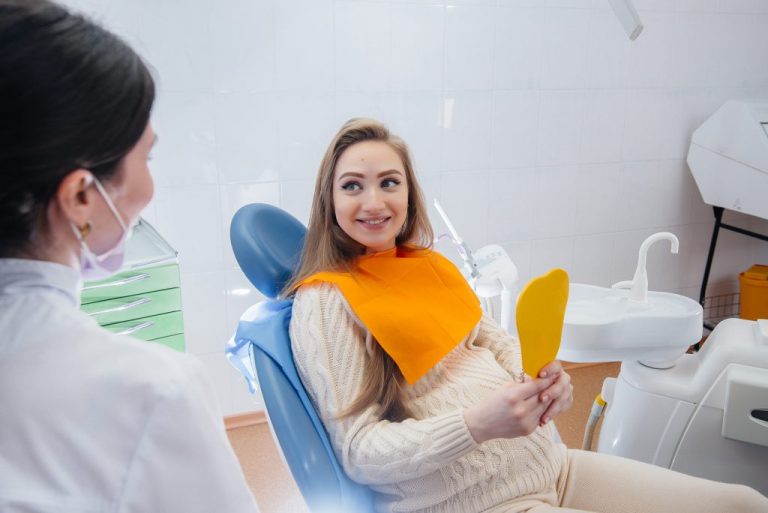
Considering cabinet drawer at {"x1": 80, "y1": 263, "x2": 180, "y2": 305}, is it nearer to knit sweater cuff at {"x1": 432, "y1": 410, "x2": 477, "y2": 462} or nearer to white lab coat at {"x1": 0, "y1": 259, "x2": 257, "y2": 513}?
knit sweater cuff at {"x1": 432, "y1": 410, "x2": 477, "y2": 462}

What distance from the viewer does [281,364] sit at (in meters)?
1.18

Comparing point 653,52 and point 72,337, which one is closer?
point 72,337

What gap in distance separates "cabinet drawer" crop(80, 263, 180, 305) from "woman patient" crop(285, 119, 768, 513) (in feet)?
1.87

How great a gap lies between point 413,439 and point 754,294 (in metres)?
2.43

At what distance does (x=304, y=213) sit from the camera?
2357 millimetres

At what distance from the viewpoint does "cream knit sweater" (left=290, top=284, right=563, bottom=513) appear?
3.60 ft

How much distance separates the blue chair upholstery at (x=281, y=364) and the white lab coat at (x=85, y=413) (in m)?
0.48

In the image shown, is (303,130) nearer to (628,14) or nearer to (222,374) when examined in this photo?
(222,374)

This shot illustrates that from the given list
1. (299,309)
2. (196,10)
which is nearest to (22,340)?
(299,309)

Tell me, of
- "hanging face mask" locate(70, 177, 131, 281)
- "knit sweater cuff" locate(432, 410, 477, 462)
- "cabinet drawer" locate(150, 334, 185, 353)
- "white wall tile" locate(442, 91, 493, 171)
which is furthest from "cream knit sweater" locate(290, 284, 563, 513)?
"white wall tile" locate(442, 91, 493, 171)

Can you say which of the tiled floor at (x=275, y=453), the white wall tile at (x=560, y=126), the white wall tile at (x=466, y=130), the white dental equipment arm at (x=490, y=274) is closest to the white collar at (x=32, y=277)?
the white dental equipment arm at (x=490, y=274)

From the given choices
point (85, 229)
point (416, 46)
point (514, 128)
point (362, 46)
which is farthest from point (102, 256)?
point (514, 128)

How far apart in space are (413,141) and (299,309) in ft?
4.32

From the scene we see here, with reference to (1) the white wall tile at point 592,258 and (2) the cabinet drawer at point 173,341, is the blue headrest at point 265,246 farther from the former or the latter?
(1) the white wall tile at point 592,258
